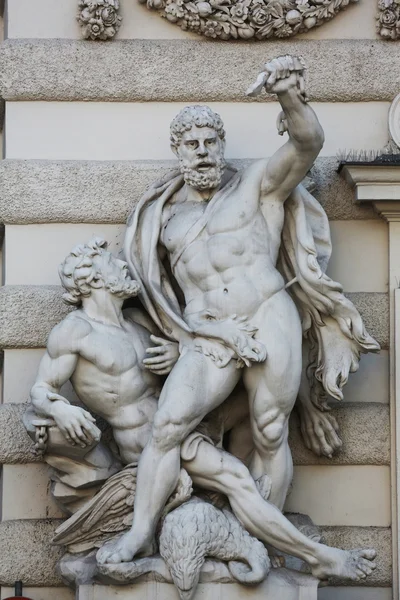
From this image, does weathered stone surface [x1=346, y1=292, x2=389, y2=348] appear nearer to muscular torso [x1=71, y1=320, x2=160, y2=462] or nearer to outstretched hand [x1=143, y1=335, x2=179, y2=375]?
outstretched hand [x1=143, y1=335, x2=179, y2=375]

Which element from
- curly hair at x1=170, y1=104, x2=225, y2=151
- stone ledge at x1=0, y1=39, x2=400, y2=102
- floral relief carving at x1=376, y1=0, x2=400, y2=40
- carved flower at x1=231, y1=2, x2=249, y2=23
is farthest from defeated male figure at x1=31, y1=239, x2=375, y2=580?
floral relief carving at x1=376, y1=0, x2=400, y2=40

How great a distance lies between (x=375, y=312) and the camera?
36.9 ft

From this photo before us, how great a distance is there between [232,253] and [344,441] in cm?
113

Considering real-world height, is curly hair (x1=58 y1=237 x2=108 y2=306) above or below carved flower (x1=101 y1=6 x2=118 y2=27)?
below

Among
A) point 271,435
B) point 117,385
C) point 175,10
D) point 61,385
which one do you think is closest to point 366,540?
point 271,435

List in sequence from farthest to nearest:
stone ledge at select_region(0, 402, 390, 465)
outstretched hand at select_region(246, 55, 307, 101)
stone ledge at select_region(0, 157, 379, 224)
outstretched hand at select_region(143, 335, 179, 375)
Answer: stone ledge at select_region(0, 157, 379, 224) < stone ledge at select_region(0, 402, 390, 465) < outstretched hand at select_region(143, 335, 179, 375) < outstretched hand at select_region(246, 55, 307, 101)

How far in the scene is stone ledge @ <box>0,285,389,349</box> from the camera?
11211mm

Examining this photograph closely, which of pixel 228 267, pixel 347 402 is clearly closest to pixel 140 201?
pixel 228 267

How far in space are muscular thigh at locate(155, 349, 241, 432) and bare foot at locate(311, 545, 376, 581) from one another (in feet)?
2.73

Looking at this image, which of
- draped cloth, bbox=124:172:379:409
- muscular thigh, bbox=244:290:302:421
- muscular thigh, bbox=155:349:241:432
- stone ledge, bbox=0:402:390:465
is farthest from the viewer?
stone ledge, bbox=0:402:390:465

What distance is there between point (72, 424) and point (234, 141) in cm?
182

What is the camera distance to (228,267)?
10680mm

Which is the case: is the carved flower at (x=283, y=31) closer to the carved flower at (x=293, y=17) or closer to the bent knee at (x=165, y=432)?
the carved flower at (x=293, y=17)

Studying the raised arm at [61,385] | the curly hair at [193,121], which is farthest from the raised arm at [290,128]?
the raised arm at [61,385]
